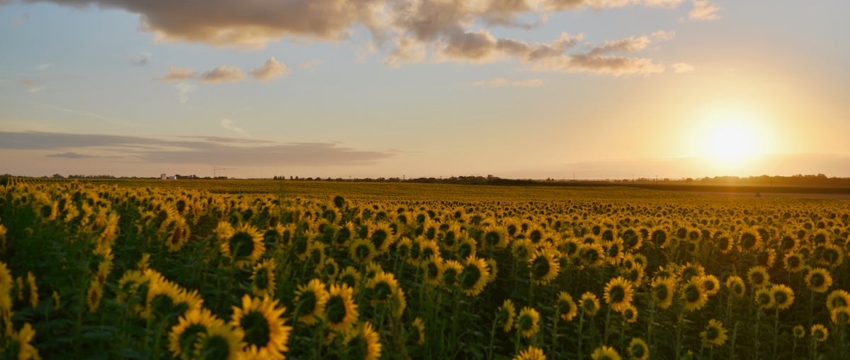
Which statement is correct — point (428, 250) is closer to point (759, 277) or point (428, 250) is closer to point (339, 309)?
point (339, 309)

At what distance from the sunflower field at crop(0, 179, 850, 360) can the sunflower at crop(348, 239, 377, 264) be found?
0.07 feet

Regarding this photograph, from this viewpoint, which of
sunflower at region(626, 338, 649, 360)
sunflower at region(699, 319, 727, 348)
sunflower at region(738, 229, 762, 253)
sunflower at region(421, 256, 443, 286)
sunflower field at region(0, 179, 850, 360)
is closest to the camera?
sunflower field at region(0, 179, 850, 360)

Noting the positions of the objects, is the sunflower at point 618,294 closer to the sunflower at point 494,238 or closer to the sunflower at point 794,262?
the sunflower at point 494,238

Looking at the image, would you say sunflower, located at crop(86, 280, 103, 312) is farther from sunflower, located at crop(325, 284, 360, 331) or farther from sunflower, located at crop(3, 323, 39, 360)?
sunflower, located at crop(325, 284, 360, 331)

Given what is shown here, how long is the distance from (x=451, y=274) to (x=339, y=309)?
3.22 meters

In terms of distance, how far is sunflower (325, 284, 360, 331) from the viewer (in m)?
4.83

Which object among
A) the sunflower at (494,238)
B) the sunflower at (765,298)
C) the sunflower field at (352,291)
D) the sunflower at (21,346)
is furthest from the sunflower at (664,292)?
the sunflower at (21,346)

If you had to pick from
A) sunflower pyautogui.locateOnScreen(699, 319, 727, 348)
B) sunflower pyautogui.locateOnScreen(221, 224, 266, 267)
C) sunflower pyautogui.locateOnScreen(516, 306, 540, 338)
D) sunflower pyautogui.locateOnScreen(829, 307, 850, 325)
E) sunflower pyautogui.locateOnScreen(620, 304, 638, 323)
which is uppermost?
sunflower pyautogui.locateOnScreen(221, 224, 266, 267)

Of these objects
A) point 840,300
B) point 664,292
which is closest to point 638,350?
point 664,292

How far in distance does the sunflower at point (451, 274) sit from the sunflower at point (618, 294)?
2.35m

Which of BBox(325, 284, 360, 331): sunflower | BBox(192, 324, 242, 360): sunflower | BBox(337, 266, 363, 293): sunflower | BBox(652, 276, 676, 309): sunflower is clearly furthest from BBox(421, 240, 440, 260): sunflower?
BBox(192, 324, 242, 360): sunflower

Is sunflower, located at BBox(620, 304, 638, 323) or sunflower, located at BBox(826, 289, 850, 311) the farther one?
sunflower, located at BBox(826, 289, 850, 311)

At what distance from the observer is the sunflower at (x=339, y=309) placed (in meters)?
4.83

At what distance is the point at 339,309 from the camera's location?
4.83 metres
